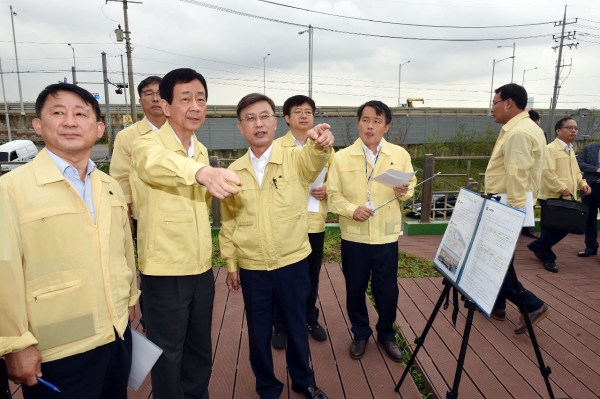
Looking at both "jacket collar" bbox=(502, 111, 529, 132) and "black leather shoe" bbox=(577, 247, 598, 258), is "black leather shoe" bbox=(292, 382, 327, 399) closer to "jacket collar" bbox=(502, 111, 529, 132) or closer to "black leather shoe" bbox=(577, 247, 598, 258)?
"jacket collar" bbox=(502, 111, 529, 132)


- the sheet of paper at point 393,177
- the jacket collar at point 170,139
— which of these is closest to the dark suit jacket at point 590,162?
the sheet of paper at point 393,177

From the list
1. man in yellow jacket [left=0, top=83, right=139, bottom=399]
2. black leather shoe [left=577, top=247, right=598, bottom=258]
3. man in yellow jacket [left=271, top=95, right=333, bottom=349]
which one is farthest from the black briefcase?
man in yellow jacket [left=0, top=83, right=139, bottom=399]

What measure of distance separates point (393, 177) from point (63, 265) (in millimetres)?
1886

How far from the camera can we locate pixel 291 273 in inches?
87.3

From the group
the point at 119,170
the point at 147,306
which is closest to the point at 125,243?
the point at 147,306

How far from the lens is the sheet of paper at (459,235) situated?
2111mm

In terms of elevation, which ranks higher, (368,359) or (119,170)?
(119,170)

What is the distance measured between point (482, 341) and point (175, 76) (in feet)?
9.55

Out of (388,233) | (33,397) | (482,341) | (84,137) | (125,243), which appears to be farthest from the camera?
(482,341)

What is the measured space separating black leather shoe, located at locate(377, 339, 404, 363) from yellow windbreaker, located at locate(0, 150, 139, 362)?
1916 millimetres

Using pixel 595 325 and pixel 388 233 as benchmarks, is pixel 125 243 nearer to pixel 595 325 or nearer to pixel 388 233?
pixel 388 233

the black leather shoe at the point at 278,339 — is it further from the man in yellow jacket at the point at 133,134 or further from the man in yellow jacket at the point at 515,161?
the man in yellow jacket at the point at 515,161

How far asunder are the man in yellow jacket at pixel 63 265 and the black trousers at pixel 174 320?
213 millimetres

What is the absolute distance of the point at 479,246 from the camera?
202 centimetres
